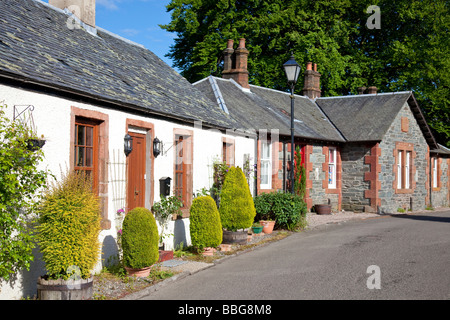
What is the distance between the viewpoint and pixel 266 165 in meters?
19.1

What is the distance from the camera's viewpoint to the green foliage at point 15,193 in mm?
6191

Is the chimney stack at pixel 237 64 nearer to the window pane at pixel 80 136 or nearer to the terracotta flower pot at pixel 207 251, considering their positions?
the terracotta flower pot at pixel 207 251

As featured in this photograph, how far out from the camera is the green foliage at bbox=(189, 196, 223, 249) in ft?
34.3

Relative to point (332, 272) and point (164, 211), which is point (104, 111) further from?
point (332, 272)

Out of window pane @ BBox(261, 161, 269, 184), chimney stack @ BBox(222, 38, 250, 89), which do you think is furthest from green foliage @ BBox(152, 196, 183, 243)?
chimney stack @ BBox(222, 38, 250, 89)

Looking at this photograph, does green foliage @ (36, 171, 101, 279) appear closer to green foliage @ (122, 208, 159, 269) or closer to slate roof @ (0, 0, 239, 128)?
green foliage @ (122, 208, 159, 269)

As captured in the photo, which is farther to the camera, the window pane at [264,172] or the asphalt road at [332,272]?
the window pane at [264,172]

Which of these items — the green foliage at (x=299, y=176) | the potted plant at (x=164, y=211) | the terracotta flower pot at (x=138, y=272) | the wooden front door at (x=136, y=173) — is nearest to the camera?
the terracotta flower pot at (x=138, y=272)

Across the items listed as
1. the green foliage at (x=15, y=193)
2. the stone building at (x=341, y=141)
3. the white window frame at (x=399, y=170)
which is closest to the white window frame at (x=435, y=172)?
the stone building at (x=341, y=141)

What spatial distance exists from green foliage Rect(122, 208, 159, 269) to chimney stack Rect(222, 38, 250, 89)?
48.3 feet

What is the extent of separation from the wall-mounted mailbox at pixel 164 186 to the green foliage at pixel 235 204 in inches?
69.0

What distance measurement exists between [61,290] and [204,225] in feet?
14.1

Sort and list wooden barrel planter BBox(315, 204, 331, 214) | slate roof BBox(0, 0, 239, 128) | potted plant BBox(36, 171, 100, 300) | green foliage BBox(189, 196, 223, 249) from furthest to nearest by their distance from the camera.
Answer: wooden barrel planter BBox(315, 204, 331, 214)
green foliage BBox(189, 196, 223, 249)
slate roof BBox(0, 0, 239, 128)
potted plant BBox(36, 171, 100, 300)

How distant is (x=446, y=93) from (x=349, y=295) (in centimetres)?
2526
